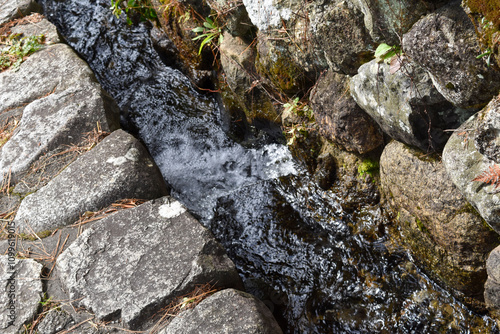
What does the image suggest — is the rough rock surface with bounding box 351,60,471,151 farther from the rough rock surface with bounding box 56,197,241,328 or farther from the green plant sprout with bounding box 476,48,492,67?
the rough rock surface with bounding box 56,197,241,328

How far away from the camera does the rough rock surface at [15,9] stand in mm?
5237

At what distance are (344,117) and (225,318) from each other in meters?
1.73

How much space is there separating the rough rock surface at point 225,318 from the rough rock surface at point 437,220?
49.1 inches

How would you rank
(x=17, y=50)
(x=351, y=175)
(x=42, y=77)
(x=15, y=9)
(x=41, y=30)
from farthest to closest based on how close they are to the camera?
(x=15, y=9), (x=41, y=30), (x=17, y=50), (x=42, y=77), (x=351, y=175)

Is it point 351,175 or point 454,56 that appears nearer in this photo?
point 454,56

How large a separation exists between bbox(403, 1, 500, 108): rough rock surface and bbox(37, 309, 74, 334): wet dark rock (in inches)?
99.8

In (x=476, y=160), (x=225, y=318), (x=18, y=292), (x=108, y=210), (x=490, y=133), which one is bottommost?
(x=18, y=292)

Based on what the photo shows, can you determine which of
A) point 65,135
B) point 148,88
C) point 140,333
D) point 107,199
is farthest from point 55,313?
point 148,88

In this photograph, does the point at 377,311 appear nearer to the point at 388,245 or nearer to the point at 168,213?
the point at 388,245

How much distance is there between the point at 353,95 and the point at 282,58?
2.89 feet

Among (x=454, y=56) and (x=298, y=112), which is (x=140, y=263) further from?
(x=454, y=56)

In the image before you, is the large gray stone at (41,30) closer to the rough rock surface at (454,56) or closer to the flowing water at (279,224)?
the flowing water at (279,224)

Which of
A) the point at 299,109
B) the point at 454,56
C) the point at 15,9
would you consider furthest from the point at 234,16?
the point at 15,9

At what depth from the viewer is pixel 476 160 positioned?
195 centimetres
